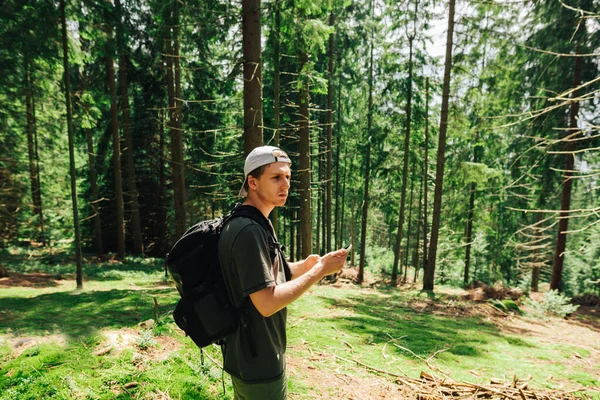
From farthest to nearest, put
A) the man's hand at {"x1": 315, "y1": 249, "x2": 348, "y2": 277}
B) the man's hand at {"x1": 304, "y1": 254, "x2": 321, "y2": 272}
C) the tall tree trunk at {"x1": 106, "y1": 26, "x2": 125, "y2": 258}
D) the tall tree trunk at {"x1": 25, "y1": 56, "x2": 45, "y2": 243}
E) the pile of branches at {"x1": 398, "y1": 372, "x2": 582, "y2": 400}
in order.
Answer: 1. the tall tree trunk at {"x1": 106, "y1": 26, "x2": 125, "y2": 258}
2. the tall tree trunk at {"x1": 25, "y1": 56, "x2": 45, "y2": 243}
3. the pile of branches at {"x1": 398, "y1": 372, "x2": 582, "y2": 400}
4. the man's hand at {"x1": 304, "y1": 254, "x2": 321, "y2": 272}
5. the man's hand at {"x1": 315, "y1": 249, "x2": 348, "y2": 277}

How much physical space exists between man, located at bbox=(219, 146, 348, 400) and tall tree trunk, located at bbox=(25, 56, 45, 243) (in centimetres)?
960

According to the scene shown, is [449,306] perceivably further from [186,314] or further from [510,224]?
[510,224]

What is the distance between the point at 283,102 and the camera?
542 inches

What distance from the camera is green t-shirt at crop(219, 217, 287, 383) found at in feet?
6.18

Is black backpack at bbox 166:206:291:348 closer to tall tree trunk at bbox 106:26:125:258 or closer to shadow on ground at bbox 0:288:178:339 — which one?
shadow on ground at bbox 0:288:178:339

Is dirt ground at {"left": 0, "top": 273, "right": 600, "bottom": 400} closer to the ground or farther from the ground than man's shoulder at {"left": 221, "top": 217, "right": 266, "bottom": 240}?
closer to the ground

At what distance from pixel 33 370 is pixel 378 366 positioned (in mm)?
4422

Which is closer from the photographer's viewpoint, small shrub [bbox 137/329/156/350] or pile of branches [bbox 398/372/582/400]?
pile of branches [bbox 398/372/582/400]

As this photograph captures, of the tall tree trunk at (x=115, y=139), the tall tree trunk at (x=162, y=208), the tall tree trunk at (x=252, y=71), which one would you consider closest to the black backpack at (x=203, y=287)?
the tall tree trunk at (x=252, y=71)

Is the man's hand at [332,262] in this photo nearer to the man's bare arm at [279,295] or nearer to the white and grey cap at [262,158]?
the man's bare arm at [279,295]

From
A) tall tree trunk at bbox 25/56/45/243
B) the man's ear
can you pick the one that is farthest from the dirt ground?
tall tree trunk at bbox 25/56/45/243

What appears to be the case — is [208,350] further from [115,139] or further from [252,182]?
[115,139]

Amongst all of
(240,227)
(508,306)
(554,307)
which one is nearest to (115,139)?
(240,227)

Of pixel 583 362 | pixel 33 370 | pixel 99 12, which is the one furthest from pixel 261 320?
pixel 99 12
